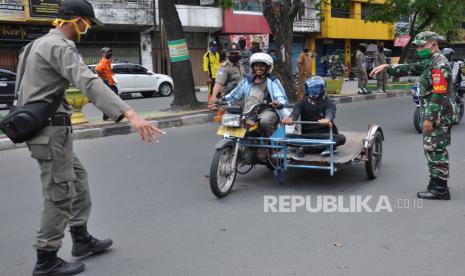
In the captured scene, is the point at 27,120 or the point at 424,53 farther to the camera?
the point at 424,53

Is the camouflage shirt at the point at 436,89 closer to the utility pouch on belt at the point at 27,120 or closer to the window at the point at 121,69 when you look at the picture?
the utility pouch on belt at the point at 27,120

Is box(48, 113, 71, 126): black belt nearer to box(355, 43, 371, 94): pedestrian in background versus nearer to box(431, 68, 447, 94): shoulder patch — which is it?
box(431, 68, 447, 94): shoulder patch

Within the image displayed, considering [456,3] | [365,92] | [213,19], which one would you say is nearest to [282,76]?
[365,92]

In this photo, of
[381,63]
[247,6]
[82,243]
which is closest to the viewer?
[82,243]

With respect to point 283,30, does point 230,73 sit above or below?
below

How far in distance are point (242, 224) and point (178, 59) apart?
30.0 feet

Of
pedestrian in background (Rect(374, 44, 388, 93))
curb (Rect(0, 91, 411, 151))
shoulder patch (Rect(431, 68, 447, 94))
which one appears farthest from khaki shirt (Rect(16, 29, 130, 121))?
pedestrian in background (Rect(374, 44, 388, 93))

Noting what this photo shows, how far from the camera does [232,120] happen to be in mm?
5594

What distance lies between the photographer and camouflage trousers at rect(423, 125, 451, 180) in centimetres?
518

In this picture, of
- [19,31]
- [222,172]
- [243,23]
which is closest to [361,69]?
[243,23]

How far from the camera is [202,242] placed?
4.15m

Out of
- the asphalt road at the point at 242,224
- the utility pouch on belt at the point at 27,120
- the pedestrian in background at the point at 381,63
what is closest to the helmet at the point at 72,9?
the utility pouch on belt at the point at 27,120

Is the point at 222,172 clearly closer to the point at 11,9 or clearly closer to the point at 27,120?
the point at 27,120

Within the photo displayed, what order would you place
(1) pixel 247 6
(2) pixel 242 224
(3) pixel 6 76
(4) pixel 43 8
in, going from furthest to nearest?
(1) pixel 247 6
(4) pixel 43 8
(3) pixel 6 76
(2) pixel 242 224
